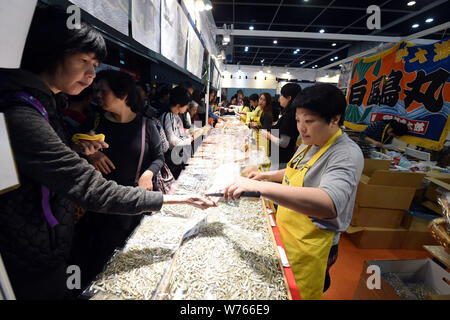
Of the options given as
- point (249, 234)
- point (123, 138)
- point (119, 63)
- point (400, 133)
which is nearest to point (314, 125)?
point (249, 234)

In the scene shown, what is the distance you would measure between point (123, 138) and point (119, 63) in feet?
4.62

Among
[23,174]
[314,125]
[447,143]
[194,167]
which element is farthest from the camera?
[447,143]

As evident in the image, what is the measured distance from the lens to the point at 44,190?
766 mm

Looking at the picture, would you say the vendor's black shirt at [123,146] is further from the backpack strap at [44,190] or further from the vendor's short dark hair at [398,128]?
the vendor's short dark hair at [398,128]

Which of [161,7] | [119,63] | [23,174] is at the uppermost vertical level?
[161,7]

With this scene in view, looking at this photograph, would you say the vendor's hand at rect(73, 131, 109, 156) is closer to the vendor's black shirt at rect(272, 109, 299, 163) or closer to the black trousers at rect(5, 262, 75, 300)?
the black trousers at rect(5, 262, 75, 300)

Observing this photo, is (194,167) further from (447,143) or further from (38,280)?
(447,143)

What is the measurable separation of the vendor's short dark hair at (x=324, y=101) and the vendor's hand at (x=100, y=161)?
4.68 ft

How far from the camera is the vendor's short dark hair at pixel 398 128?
3951 mm

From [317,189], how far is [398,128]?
4406 mm

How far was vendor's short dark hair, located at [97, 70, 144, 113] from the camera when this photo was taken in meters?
1.55

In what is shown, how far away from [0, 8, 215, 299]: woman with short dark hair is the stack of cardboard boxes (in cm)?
309

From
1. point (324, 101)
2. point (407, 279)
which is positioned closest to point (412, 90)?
point (407, 279)

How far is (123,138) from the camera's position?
1608 millimetres
